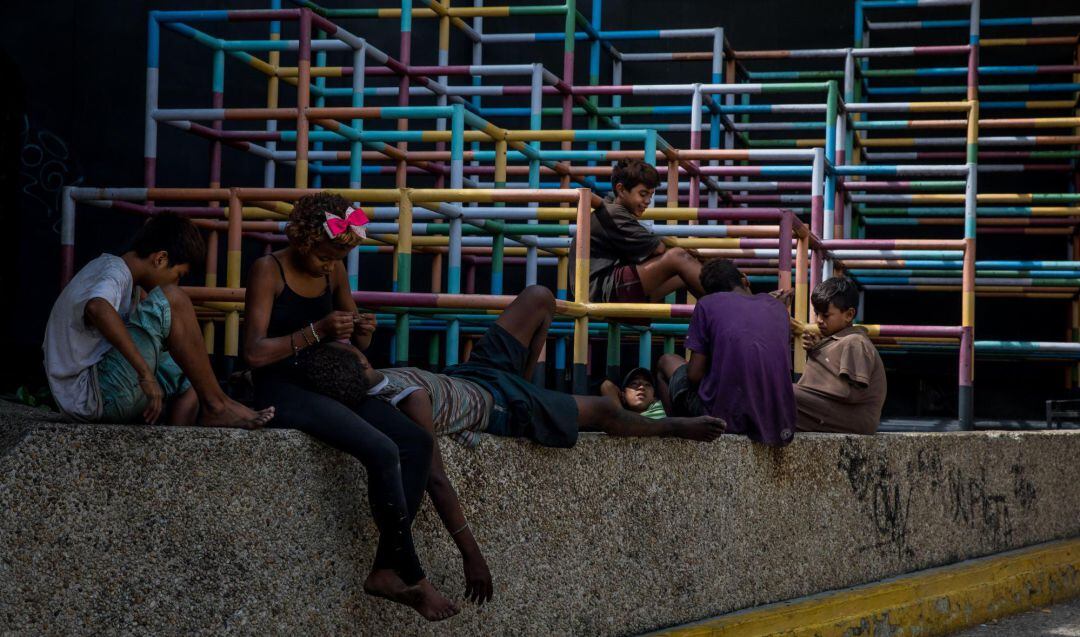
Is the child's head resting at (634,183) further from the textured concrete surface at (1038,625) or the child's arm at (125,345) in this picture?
the child's arm at (125,345)

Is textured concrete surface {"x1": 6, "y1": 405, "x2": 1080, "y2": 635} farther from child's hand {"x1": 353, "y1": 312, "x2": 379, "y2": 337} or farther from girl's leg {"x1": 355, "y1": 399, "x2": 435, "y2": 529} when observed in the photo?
child's hand {"x1": 353, "y1": 312, "x2": 379, "y2": 337}

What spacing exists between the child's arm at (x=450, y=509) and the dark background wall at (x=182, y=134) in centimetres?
413

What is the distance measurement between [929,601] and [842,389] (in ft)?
3.25

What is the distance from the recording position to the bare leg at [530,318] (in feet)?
16.8

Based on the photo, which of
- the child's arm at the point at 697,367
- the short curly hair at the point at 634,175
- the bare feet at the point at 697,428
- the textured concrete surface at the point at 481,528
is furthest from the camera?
the short curly hair at the point at 634,175

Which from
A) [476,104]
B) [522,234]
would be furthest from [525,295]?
[476,104]

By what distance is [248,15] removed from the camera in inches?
330

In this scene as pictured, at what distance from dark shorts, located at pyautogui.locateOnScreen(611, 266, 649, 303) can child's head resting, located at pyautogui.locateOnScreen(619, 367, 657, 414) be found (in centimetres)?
39

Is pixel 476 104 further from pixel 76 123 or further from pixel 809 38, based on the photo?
pixel 76 123

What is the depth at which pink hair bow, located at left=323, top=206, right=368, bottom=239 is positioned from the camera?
13.7 ft

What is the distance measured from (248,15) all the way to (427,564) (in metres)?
4.99

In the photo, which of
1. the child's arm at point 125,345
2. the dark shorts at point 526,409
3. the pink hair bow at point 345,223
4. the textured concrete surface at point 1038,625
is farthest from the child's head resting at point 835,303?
the child's arm at point 125,345

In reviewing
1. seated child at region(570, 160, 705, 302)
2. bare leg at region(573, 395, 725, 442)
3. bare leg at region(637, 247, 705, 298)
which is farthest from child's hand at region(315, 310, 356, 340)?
bare leg at region(637, 247, 705, 298)

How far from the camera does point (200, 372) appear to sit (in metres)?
3.96
